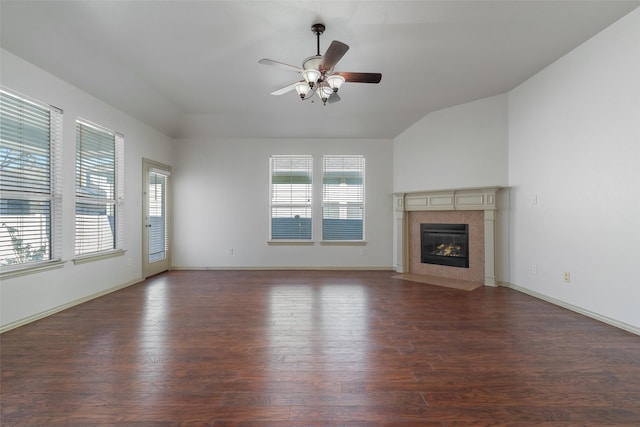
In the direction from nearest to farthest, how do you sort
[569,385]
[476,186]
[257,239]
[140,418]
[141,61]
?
[140,418]
[569,385]
[141,61]
[476,186]
[257,239]

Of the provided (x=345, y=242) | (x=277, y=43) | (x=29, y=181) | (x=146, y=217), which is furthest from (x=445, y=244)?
(x=29, y=181)

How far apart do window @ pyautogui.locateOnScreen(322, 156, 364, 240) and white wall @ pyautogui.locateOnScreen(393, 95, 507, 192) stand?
926mm

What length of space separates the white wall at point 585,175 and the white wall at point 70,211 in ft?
19.9

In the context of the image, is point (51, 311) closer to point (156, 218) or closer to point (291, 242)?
point (156, 218)

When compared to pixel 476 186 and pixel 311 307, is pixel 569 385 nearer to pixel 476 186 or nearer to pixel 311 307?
pixel 311 307

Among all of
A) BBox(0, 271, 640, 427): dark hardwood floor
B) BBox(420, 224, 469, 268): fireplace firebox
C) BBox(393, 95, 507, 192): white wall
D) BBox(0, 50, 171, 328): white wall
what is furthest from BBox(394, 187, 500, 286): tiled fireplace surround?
BBox(0, 50, 171, 328): white wall

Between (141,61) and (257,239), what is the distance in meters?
3.58

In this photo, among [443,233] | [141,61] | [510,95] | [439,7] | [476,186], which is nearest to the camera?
[439,7]

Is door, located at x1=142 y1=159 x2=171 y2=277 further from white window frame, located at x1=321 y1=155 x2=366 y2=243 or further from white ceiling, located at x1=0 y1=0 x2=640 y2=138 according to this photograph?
white window frame, located at x1=321 y1=155 x2=366 y2=243

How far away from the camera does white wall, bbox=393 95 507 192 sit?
14.8 ft

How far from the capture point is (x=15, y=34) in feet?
8.58

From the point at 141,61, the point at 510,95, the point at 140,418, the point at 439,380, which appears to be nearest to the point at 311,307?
the point at 439,380

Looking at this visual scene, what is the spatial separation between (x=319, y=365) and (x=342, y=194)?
4.19 meters

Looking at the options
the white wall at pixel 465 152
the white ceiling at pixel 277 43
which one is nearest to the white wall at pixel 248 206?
the white wall at pixel 465 152
